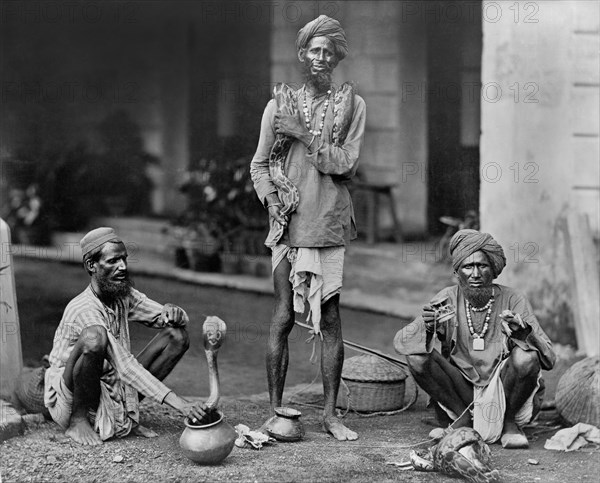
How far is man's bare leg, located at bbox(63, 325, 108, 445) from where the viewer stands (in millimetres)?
6227

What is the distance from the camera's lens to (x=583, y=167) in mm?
9547

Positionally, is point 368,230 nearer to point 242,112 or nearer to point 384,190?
point 384,190

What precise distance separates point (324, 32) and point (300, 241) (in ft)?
4.23

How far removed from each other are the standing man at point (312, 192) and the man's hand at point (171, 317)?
585mm

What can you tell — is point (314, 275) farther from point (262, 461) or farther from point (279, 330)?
point (262, 461)

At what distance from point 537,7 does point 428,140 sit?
347 cm

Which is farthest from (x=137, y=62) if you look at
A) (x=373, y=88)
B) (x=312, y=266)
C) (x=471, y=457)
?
(x=471, y=457)

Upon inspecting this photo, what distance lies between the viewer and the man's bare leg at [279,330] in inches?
264

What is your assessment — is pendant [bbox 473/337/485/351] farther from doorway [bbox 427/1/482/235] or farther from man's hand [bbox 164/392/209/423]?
doorway [bbox 427/1/482/235]

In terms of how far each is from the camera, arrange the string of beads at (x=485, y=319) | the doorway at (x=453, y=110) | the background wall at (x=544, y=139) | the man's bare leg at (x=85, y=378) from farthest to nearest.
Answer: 1. the doorway at (x=453, y=110)
2. the background wall at (x=544, y=139)
3. the string of beads at (x=485, y=319)
4. the man's bare leg at (x=85, y=378)

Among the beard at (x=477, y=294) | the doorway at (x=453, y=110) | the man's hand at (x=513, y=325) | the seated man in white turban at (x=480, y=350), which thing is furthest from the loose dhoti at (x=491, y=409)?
the doorway at (x=453, y=110)

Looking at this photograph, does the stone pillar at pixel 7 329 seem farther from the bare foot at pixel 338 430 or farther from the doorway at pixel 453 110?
the doorway at pixel 453 110

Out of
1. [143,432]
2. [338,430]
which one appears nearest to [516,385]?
[338,430]

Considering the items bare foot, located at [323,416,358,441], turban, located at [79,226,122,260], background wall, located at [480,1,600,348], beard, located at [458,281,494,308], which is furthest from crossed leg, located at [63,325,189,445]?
background wall, located at [480,1,600,348]
